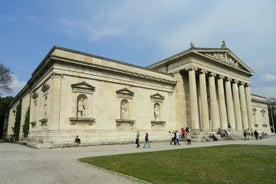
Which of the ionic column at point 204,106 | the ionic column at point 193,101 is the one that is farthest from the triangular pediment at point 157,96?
the ionic column at point 204,106

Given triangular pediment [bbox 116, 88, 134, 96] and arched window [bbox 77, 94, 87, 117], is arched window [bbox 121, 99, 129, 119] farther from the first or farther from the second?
arched window [bbox 77, 94, 87, 117]

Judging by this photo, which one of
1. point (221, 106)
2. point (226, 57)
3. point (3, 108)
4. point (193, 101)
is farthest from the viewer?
point (3, 108)

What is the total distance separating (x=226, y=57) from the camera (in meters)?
41.1

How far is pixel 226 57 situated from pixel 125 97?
22617mm

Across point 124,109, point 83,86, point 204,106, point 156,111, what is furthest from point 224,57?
point 83,86

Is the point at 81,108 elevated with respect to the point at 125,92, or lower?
lower

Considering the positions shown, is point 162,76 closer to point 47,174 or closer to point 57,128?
point 57,128

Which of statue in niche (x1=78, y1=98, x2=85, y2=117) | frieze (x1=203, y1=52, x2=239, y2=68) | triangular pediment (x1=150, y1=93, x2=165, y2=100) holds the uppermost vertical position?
frieze (x1=203, y1=52, x2=239, y2=68)

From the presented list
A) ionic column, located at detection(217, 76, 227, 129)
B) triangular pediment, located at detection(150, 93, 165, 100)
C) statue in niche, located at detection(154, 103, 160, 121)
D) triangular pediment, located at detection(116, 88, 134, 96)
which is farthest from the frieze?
triangular pediment, located at detection(116, 88, 134, 96)

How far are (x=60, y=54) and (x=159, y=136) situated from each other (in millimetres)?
17479

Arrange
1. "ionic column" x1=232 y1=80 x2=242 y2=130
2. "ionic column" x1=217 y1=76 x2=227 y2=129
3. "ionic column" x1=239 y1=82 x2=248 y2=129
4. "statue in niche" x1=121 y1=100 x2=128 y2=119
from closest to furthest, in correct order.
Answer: "statue in niche" x1=121 y1=100 x2=128 y2=119
"ionic column" x1=217 y1=76 x2=227 y2=129
"ionic column" x1=232 y1=80 x2=242 y2=130
"ionic column" x1=239 y1=82 x2=248 y2=129

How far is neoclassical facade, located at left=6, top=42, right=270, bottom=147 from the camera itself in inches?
944

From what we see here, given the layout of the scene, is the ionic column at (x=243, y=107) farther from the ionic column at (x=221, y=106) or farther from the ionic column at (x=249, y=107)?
the ionic column at (x=221, y=106)

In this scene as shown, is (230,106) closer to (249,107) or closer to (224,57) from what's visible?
(249,107)
